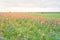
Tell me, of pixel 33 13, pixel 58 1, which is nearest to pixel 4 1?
pixel 33 13

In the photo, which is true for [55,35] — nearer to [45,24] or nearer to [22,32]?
[45,24]

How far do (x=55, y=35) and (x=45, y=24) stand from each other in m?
0.17

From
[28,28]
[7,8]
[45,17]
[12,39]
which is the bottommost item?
[12,39]

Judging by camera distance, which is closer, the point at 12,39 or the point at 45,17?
the point at 12,39

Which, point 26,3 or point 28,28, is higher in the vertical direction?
point 26,3

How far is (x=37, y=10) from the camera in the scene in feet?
5.04

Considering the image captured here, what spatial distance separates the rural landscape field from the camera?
1429mm

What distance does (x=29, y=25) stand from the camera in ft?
4.85

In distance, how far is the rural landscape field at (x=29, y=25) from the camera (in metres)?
1.43

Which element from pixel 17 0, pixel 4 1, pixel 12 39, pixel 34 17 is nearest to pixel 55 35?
pixel 34 17

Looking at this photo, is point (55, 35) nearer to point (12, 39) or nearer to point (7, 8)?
point (12, 39)

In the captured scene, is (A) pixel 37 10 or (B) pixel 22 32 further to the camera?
(A) pixel 37 10

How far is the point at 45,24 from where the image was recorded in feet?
4.91

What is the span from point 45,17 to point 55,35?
23cm
